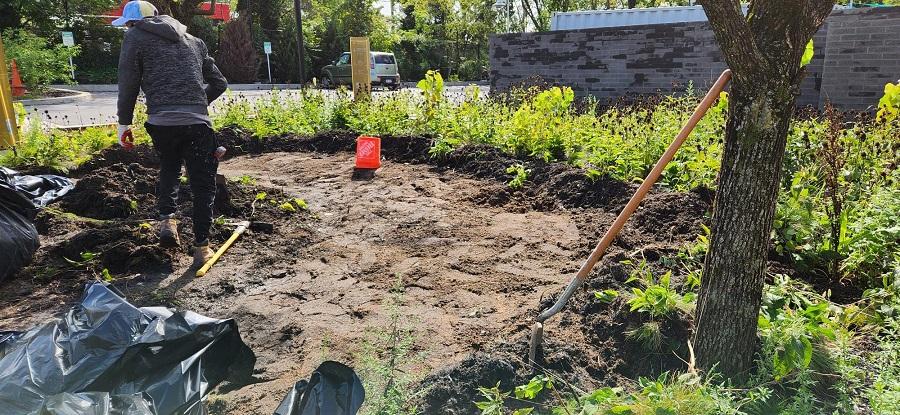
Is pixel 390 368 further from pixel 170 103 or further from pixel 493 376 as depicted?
pixel 170 103

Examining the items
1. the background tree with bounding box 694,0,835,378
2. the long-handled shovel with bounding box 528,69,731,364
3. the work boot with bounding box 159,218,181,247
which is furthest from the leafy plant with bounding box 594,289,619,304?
the work boot with bounding box 159,218,181,247

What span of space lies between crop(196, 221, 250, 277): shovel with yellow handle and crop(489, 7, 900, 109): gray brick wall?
5091 millimetres

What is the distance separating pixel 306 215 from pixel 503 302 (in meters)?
2.49

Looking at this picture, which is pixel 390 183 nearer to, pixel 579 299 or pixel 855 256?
pixel 579 299

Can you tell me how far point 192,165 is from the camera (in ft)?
13.1

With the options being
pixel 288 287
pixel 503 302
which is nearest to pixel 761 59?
pixel 503 302

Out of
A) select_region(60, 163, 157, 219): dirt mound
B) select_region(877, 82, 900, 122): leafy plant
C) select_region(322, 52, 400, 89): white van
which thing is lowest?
select_region(60, 163, 157, 219): dirt mound

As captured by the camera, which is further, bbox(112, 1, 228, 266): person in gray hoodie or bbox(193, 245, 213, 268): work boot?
bbox(193, 245, 213, 268): work boot

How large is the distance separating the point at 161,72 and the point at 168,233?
1106mm

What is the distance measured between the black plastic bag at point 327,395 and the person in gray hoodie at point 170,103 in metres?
2.32

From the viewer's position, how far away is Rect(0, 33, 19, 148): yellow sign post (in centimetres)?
615

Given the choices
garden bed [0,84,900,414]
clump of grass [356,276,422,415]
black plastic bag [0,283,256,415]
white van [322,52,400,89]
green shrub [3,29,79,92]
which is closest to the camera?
black plastic bag [0,283,256,415]

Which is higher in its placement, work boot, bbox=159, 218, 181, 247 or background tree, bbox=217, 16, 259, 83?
background tree, bbox=217, 16, 259, 83

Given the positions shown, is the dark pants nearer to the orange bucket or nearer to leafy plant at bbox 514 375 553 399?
leafy plant at bbox 514 375 553 399
